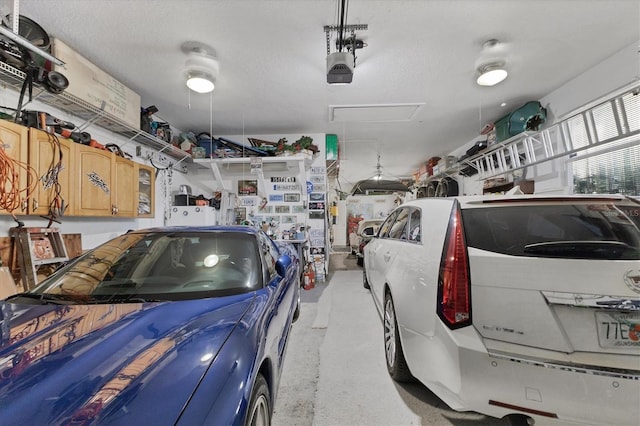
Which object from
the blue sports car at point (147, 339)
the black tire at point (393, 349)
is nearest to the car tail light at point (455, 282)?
the black tire at point (393, 349)

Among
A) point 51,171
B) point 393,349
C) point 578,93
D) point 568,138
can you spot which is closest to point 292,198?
point 51,171

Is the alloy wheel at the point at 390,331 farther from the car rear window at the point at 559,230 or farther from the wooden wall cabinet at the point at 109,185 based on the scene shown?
the wooden wall cabinet at the point at 109,185

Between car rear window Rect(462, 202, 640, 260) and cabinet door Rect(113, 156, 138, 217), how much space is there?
394cm

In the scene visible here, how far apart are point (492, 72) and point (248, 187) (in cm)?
450

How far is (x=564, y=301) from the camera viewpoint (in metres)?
1.08

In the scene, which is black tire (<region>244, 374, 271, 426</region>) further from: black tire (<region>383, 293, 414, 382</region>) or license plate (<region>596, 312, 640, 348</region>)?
license plate (<region>596, 312, 640, 348</region>)

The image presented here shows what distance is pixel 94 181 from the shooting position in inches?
116

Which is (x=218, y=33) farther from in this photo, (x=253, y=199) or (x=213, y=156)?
(x=253, y=199)

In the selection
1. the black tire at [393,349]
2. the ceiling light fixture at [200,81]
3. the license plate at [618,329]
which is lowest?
the black tire at [393,349]

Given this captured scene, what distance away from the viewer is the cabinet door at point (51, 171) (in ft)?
7.69

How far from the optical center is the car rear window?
1.13 m

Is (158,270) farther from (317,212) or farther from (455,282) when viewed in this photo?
(317,212)

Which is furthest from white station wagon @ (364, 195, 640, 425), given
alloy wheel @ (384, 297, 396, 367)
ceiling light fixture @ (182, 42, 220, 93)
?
ceiling light fixture @ (182, 42, 220, 93)

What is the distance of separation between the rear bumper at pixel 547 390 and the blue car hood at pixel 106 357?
1.09 metres
